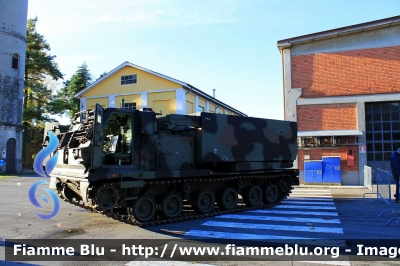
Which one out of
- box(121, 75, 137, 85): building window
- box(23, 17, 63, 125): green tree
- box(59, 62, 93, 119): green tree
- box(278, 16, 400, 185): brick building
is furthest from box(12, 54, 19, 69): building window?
box(278, 16, 400, 185): brick building

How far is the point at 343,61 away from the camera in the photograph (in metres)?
20.3

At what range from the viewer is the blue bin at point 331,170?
19.3 meters

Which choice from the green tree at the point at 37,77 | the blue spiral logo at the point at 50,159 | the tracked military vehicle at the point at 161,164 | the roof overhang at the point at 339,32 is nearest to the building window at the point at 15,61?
the green tree at the point at 37,77

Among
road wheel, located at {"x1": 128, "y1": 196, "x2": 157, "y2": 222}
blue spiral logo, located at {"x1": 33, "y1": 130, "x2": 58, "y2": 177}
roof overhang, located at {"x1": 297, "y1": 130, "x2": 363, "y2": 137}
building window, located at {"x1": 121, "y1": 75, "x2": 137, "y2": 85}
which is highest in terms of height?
building window, located at {"x1": 121, "y1": 75, "x2": 137, "y2": 85}

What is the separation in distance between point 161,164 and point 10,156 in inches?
1069

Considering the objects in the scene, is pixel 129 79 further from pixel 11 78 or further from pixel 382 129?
pixel 382 129

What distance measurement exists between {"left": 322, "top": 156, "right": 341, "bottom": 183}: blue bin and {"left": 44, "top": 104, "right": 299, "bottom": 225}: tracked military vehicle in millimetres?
9342

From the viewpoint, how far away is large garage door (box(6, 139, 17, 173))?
30.7 m

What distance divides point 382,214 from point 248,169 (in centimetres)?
384

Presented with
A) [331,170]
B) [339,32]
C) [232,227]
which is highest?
[339,32]

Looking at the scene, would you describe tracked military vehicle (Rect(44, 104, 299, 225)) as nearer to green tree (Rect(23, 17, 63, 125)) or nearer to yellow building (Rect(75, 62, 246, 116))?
yellow building (Rect(75, 62, 246, 116))

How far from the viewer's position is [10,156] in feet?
102

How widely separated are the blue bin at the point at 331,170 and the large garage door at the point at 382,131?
218 centimetres

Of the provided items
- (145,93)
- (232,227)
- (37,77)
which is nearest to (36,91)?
(37,77)
